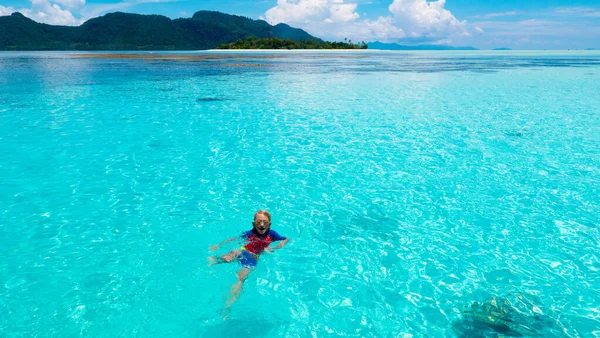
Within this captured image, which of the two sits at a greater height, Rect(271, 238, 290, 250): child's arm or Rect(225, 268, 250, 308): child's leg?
Rect(271, 238, 290, 250): child's arm

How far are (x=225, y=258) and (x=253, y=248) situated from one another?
22.5 inches

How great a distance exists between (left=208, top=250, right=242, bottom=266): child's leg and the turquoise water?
0.52 feet

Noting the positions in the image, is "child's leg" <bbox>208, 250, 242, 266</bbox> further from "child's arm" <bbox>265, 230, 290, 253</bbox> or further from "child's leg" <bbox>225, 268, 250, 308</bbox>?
"child's arm" <bbox>265, 230, 290, 253</bbox>

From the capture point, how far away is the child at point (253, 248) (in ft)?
23.2

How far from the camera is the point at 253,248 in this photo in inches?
293

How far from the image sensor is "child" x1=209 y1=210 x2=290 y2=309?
7059 mm

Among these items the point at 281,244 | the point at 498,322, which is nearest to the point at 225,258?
the point at 281,244

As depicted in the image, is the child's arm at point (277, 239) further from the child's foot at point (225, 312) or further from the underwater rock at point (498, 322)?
the underwater rock at point (498, 322)

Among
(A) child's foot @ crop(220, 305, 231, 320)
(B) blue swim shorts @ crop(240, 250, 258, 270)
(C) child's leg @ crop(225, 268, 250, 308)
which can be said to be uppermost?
(B) blue swim shorts @ crop(240, 250, 258, 270)

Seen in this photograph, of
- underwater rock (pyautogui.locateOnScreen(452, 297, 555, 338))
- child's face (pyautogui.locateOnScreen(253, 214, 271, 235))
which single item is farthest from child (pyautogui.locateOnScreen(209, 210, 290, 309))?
underwater rock (pyautogui.locateOnScreen(452, 297, 555, 338))

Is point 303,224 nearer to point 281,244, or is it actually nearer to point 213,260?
point 281,244

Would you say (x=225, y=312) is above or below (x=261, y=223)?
below

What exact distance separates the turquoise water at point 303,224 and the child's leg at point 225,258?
16cm

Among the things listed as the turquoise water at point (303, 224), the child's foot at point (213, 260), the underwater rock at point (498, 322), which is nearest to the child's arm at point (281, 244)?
the turquoise water at point (303, 224)
